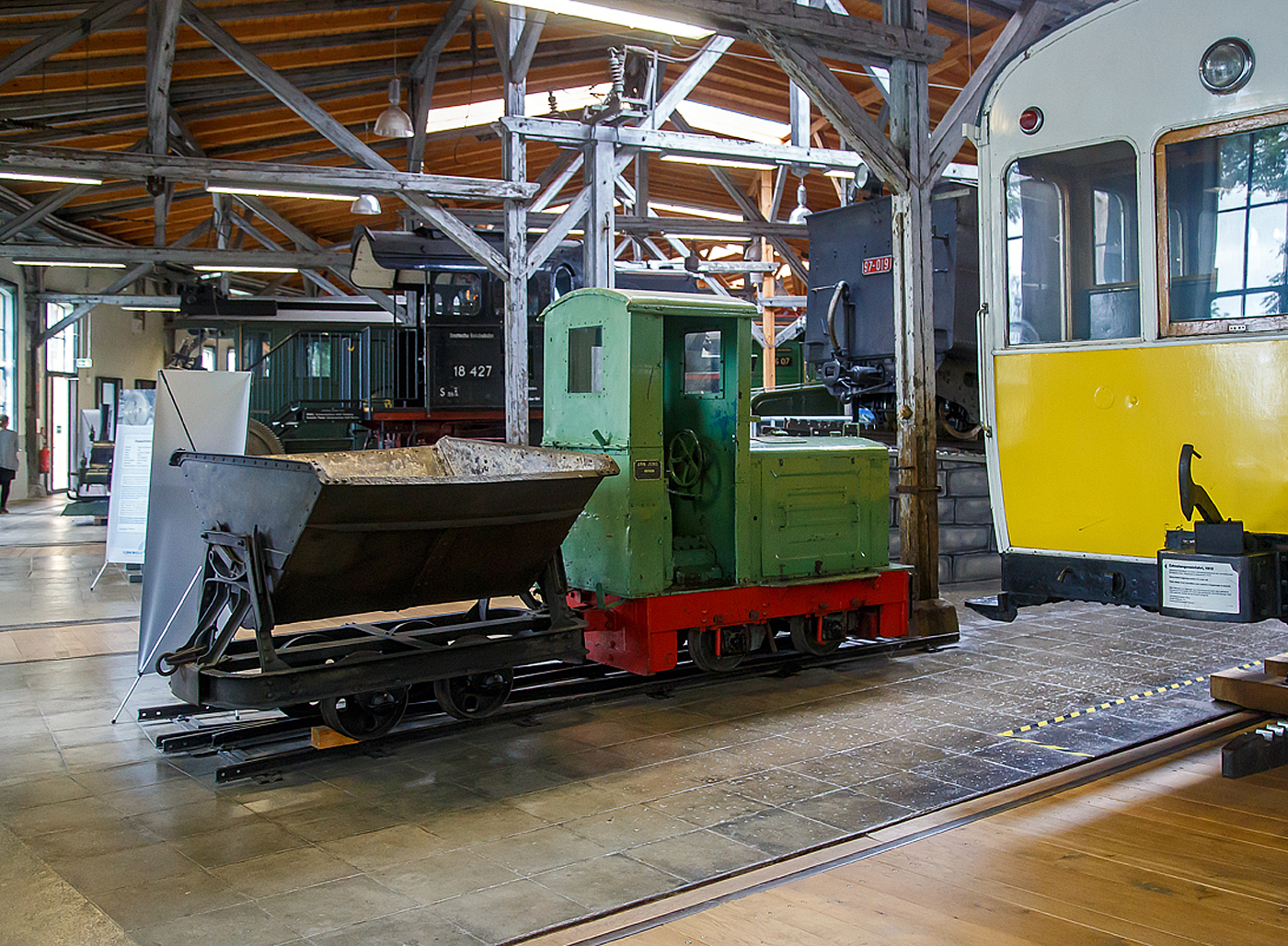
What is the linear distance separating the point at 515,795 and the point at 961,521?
721cm

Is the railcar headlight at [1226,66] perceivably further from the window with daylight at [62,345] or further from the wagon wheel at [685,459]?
the window with daylight at [62,345]

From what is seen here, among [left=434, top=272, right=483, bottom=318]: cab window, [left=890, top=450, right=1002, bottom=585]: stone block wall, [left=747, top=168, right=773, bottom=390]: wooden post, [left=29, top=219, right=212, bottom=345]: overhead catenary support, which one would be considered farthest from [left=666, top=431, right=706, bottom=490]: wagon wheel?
[left=29, top=219, right=212, bottom=345]: overhead catenary support

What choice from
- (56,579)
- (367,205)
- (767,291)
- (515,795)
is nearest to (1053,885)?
(515,795)

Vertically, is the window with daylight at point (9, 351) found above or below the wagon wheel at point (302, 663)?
above

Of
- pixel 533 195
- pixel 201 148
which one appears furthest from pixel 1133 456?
pixel 201 148

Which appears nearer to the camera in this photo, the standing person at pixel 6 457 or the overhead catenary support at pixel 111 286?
the standing person at pixel 6 457

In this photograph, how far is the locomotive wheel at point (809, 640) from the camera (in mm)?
7270

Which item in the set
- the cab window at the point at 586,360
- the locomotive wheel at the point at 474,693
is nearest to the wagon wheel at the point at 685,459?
the cab window at the point at 586,360

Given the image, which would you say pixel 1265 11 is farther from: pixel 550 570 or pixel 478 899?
pixel 478 899

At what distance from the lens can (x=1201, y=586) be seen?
4383 mm

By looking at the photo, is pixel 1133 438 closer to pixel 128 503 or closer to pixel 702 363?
pixel 702 363

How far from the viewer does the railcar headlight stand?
4.48 metres

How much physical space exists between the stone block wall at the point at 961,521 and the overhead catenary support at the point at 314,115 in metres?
5.05

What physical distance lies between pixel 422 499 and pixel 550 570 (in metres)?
1.18
